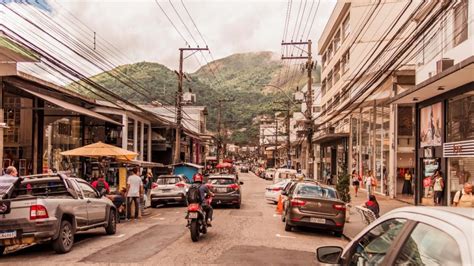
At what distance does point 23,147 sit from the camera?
71.0 feet

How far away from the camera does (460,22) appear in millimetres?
17703

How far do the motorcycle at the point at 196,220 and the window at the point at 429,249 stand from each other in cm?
946

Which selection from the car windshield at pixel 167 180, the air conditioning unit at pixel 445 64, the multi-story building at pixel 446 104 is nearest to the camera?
the multi-story building at pixel 446 104

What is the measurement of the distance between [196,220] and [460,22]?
12013 millimetres

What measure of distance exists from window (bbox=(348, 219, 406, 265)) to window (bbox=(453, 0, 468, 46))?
15.5 meters

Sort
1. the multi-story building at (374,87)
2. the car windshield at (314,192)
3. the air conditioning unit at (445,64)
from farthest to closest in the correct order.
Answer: the multi-story building at (374,87) → the air conditioning unit at (445,64) → the car windshield at (314,192)

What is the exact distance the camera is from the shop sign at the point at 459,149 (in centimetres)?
1652

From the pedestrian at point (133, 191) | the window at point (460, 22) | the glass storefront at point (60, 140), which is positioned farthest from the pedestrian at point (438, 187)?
the glass storefront at point (60, 140)

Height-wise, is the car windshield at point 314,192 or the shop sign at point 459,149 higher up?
the shop sign at point 459,149

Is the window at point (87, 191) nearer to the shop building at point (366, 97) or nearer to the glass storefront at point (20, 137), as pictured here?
the glass storefront at point (20, 137)

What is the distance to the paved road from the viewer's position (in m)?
9.82

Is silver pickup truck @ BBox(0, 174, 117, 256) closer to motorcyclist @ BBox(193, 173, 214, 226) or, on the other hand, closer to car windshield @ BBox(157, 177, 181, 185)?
motorcyclist @ BBox(193, 173, 214, 226)

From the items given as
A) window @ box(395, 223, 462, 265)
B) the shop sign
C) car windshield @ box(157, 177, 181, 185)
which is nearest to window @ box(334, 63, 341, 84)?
car windshield @ box(157, 177, 181, 185)

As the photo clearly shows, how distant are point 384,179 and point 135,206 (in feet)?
60.8
